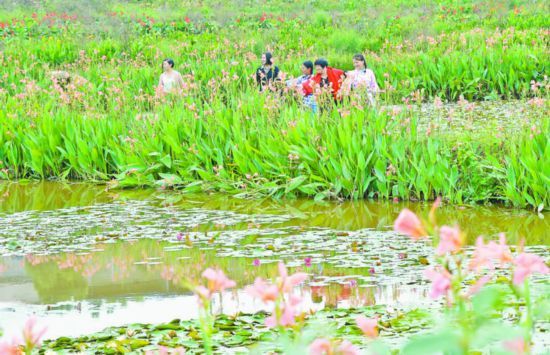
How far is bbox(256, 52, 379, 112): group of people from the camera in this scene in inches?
416

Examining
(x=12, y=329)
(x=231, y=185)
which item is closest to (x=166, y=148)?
(x=231, y=185)

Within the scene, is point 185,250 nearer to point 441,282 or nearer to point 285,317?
point 285,317

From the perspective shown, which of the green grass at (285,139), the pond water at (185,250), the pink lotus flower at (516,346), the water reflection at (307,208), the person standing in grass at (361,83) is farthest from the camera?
the person standing in grass at (361,83)

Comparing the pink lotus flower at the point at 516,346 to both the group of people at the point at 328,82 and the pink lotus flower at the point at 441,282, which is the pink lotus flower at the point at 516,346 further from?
the group of people at the point at 328,82

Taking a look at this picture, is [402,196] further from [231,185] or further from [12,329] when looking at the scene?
[12,329]

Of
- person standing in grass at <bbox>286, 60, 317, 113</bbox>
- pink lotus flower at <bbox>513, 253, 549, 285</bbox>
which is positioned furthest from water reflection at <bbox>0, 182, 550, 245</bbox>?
pink lotus flower at <bbox>513, 253, 549, 285</bbox>

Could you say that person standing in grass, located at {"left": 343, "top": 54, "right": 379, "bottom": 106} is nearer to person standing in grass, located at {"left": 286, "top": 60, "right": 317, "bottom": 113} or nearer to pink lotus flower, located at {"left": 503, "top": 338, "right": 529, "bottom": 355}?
person standing in grass, located at {"left": 286, "top": 60, "right": 317, "bottom": 113}

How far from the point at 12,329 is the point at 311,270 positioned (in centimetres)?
207

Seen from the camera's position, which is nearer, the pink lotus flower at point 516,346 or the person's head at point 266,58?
the pink lotus flower at point 516,346

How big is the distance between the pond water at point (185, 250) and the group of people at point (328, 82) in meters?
1.53

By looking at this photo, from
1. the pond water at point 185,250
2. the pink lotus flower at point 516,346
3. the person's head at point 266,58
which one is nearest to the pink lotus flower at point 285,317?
the pink lotus flower at point 516,346

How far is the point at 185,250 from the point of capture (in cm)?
749

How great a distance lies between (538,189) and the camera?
28.5 ft

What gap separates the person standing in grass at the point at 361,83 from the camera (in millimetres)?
10531
